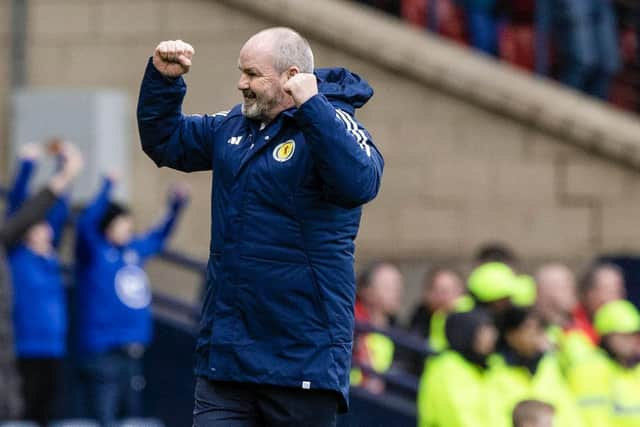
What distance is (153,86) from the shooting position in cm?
577

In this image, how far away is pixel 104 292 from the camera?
37.9 ft

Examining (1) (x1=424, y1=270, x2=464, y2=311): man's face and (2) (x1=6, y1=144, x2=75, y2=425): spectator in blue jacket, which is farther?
(1) (x1=424, y1=270, x2=464, y2=311): man's face

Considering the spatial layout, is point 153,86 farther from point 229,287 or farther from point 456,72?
point 456,72

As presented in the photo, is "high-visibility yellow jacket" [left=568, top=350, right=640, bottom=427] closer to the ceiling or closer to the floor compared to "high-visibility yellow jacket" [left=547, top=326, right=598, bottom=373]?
closer to the floor

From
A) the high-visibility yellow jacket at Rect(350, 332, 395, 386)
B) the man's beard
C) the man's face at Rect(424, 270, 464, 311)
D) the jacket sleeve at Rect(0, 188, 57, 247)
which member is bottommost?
the high-visibility yellow jacket at Rect(350, 332, 395, 386)

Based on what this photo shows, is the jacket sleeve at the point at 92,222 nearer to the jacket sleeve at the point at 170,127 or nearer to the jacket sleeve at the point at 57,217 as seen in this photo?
the jacket sleeve at the point at 57,217

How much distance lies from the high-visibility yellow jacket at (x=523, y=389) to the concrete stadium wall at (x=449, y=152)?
4776 millimetres

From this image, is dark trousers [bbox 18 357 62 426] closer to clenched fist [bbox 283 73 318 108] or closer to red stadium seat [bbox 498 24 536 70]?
red stadium seat [bbox 498 24 536 70]

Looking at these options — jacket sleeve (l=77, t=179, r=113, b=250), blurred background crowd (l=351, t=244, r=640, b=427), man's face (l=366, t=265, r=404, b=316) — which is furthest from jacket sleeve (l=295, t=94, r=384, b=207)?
jacket sleeve (l=77, t=179, r=113, b=250)

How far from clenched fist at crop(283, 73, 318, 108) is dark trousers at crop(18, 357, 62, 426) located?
599 centimetres

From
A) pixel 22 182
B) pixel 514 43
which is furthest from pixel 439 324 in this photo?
pixel 514 43

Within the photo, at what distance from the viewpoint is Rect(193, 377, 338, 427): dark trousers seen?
5.47 m

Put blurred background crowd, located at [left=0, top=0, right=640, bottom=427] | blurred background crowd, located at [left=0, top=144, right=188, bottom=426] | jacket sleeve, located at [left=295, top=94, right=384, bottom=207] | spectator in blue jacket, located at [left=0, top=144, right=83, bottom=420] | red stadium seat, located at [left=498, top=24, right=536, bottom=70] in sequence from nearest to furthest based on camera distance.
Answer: jacket sleeve, located at [left=295, top=94, right=384, bottom=207] < spectator in blue jacket, located at [left=0, top=144, right=83, bottom=420] < blurred background crowd, located at [left=0, top=144, right=188, bottom=426] < blurred background crowd, located at [left=0, top=0, right=640, bottom=427] < red stadium seat, located at [left=498, top=24, right=536, bottom=70]

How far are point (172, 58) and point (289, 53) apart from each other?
46 centimetres
